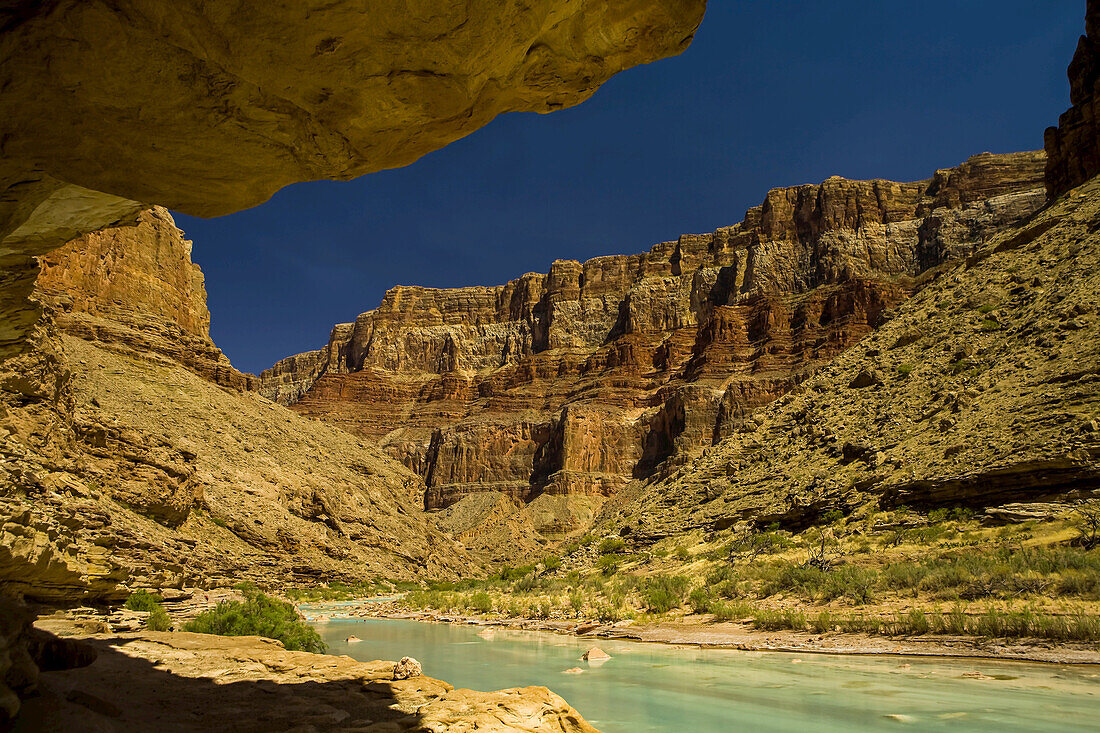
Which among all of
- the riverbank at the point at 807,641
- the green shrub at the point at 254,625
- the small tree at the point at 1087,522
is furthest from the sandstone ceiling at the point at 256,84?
the small tree at the point at 1087,522

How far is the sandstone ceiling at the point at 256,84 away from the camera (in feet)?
11.6

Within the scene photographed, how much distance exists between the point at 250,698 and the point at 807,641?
41.6ft

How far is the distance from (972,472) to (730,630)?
908 centimetres

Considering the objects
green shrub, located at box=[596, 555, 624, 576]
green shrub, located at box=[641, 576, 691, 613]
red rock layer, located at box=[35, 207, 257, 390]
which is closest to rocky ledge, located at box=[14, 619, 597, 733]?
green shrub, located at box=[641, 576, 691, 613]

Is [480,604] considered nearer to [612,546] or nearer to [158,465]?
[612,546]

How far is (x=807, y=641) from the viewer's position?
590 inches

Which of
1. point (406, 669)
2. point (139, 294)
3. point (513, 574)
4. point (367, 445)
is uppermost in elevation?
point (139, 294)

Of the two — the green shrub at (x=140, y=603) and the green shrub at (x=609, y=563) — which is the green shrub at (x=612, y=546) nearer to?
the green shrub at (x=609, y=563)

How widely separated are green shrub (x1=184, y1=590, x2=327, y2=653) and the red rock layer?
37708mm

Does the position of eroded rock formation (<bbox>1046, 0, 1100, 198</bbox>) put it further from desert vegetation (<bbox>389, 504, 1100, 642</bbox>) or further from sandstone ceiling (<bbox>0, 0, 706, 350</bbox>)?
sandstone ceiling (<bbox>0, 0, 706, 350</bbox>)

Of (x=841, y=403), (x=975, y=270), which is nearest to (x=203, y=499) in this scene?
(x=841, y=403)

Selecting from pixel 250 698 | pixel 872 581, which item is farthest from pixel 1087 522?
pixel 250 698

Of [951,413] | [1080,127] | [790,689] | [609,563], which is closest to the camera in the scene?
[790,689]

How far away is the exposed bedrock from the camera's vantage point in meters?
98.1
